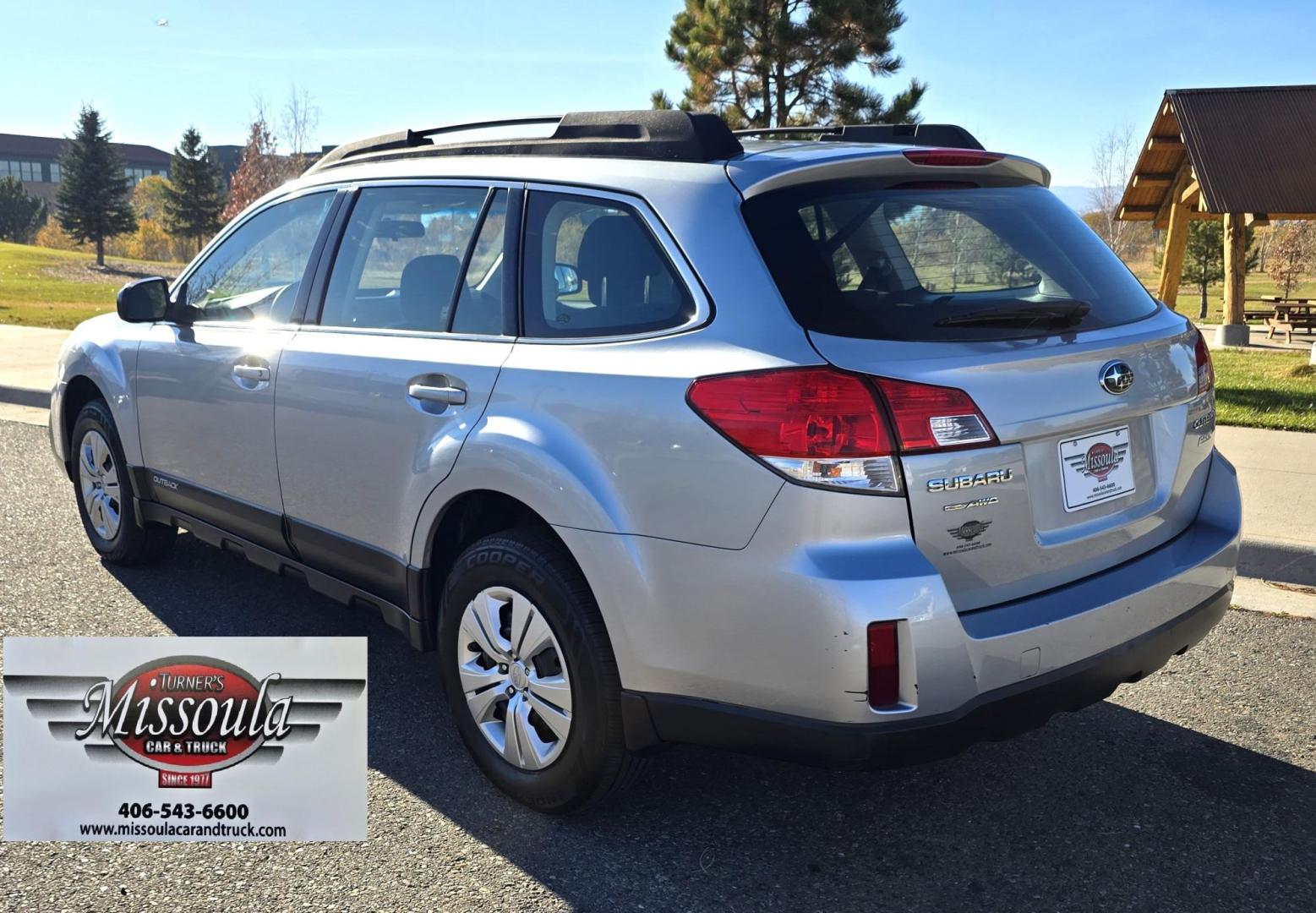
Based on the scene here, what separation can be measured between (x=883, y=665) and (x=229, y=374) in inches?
108

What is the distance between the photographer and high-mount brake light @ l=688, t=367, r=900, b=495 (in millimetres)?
2539

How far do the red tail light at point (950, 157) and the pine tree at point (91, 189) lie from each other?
2870 inches

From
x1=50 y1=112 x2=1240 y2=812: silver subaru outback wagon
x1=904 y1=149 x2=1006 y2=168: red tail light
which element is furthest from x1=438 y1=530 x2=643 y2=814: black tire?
x1=904 y1=149 x2=1006 y2=168: red tail light

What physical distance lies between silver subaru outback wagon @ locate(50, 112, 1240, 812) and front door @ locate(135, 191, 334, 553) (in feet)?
0.73

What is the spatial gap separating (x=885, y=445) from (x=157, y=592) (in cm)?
373

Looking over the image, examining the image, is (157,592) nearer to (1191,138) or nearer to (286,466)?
(286,466)

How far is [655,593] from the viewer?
275 centimetres

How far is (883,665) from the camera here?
2.54 metres

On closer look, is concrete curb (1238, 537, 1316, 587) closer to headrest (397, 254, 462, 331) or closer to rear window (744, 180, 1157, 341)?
rear window (744, 180, 1157, 341)

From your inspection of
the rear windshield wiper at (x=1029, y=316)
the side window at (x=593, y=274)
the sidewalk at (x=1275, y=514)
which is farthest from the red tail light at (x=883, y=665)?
the sidewalk at (x=1275, y=514)

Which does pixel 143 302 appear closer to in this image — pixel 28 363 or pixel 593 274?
pixel 593 274

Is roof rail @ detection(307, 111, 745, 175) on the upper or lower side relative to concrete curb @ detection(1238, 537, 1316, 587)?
upper

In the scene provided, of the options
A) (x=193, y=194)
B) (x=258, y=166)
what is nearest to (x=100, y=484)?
(x=258, y=166)

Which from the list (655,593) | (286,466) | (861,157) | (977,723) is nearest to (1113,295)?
(861,157)
